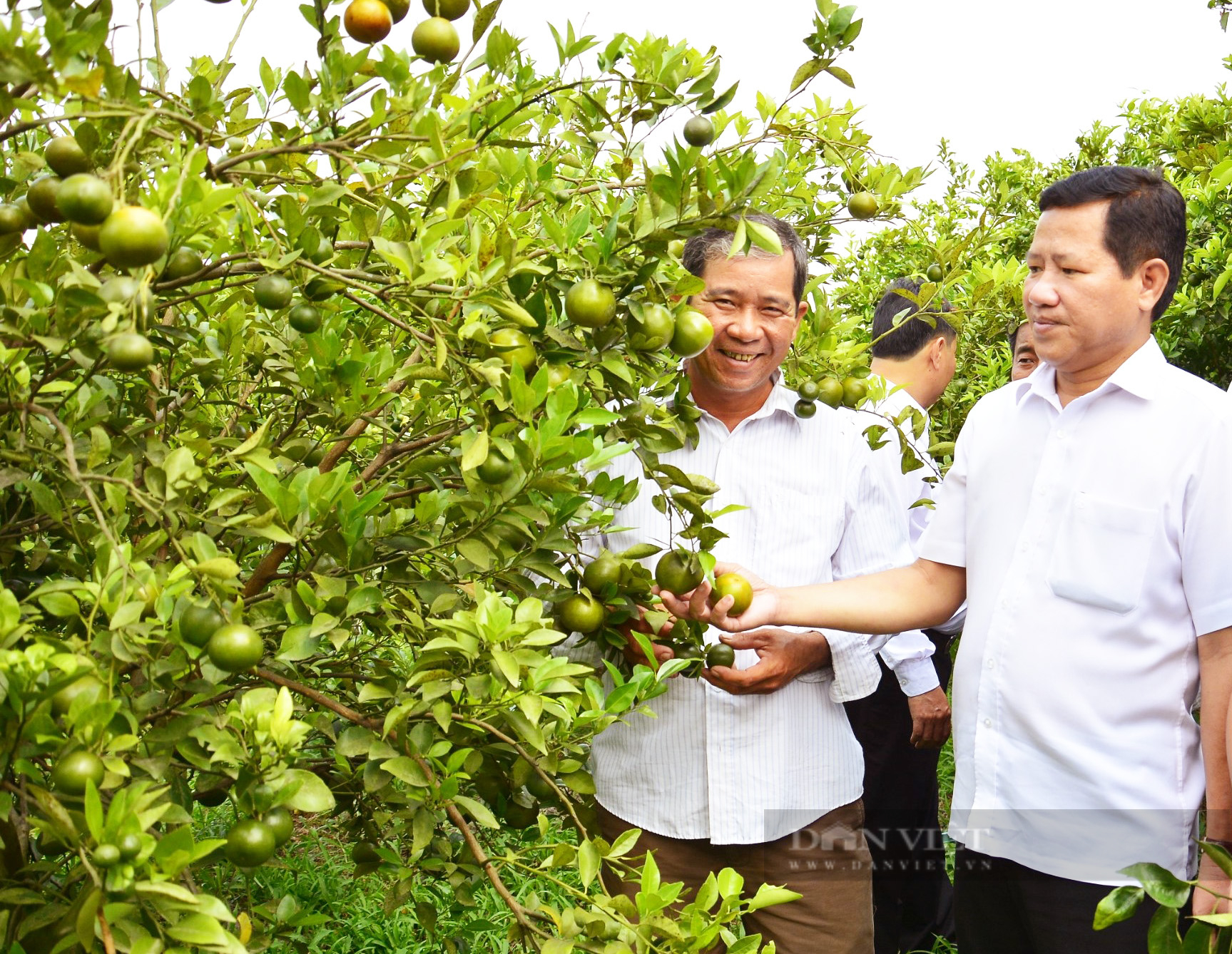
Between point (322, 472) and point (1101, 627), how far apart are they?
137cm

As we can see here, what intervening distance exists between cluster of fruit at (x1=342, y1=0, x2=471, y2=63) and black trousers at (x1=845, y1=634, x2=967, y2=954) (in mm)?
2755

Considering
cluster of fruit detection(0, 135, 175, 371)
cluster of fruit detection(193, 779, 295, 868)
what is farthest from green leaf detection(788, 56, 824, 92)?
cluster of fruit detection(193, 779, 295, 868)

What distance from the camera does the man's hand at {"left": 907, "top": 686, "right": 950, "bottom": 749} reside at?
328 cm

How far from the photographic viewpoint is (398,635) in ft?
5.97

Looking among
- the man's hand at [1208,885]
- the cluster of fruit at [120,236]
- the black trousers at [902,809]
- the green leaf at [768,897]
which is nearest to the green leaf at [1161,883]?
the green leaf at [768,897]

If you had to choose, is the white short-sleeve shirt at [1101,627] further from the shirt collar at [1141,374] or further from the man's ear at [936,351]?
the man's ear at [936,351]

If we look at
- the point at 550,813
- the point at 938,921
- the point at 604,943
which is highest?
the point at 604,943

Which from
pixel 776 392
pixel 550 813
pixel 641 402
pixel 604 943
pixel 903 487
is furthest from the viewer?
pixel 550 813

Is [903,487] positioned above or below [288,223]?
below

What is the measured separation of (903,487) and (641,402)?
4.75 ft

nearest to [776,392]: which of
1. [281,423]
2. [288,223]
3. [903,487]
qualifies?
[903,487]

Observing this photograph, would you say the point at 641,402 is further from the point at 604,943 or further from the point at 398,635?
the point at 604,943

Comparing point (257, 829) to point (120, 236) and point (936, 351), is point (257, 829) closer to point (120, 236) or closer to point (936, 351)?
point (120, 236)

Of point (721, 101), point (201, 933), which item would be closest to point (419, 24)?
point (721, 101)
